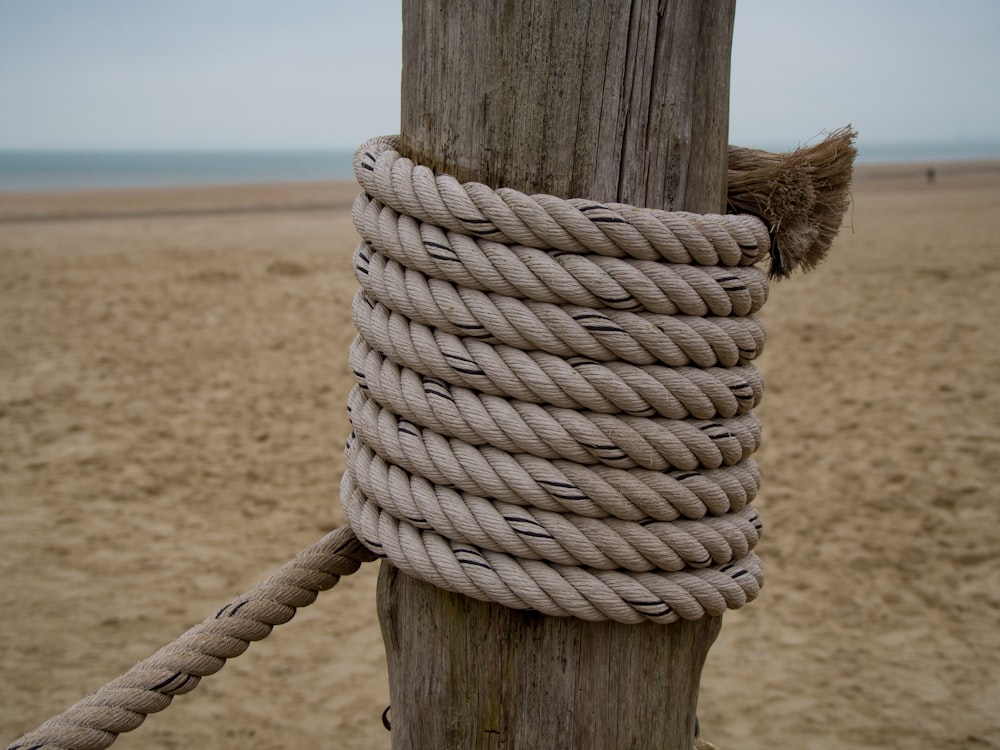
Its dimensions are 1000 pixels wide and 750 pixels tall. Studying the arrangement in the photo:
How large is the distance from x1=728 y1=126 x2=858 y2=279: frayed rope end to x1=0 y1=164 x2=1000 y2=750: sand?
201 centimetres

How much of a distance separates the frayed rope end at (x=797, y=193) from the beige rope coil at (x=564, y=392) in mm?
93

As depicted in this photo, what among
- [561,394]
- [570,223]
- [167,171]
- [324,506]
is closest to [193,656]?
[561,394]

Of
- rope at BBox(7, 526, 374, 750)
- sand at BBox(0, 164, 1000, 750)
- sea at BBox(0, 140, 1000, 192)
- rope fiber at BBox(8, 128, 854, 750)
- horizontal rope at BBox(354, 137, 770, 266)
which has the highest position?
sea at BBox(0, 140, 1000, 192)

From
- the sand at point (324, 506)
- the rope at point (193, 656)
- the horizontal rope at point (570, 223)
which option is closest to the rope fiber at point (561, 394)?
the horizontal rope at point (570, 223)

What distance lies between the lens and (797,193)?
3.16 feet

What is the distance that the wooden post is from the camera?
797mm

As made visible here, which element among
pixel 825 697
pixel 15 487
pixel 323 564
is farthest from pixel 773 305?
pixel 323 564

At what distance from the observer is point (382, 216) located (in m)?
0.89

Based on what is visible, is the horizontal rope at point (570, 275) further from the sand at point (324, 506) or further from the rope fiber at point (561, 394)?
the sand at point (324, 506)

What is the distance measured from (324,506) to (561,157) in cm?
341

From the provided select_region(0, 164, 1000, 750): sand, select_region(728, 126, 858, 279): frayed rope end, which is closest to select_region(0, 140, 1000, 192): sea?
select_region(0, 164, 1000, 750): sand

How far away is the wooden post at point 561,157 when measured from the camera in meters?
0.80

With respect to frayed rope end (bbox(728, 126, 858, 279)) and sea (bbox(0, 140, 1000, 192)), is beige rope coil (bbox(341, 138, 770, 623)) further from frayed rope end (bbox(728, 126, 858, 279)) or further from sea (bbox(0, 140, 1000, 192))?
sea (bbox(0, 140, 1000, 192))

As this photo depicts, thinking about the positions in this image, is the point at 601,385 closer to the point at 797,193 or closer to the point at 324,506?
the point at 797,193
